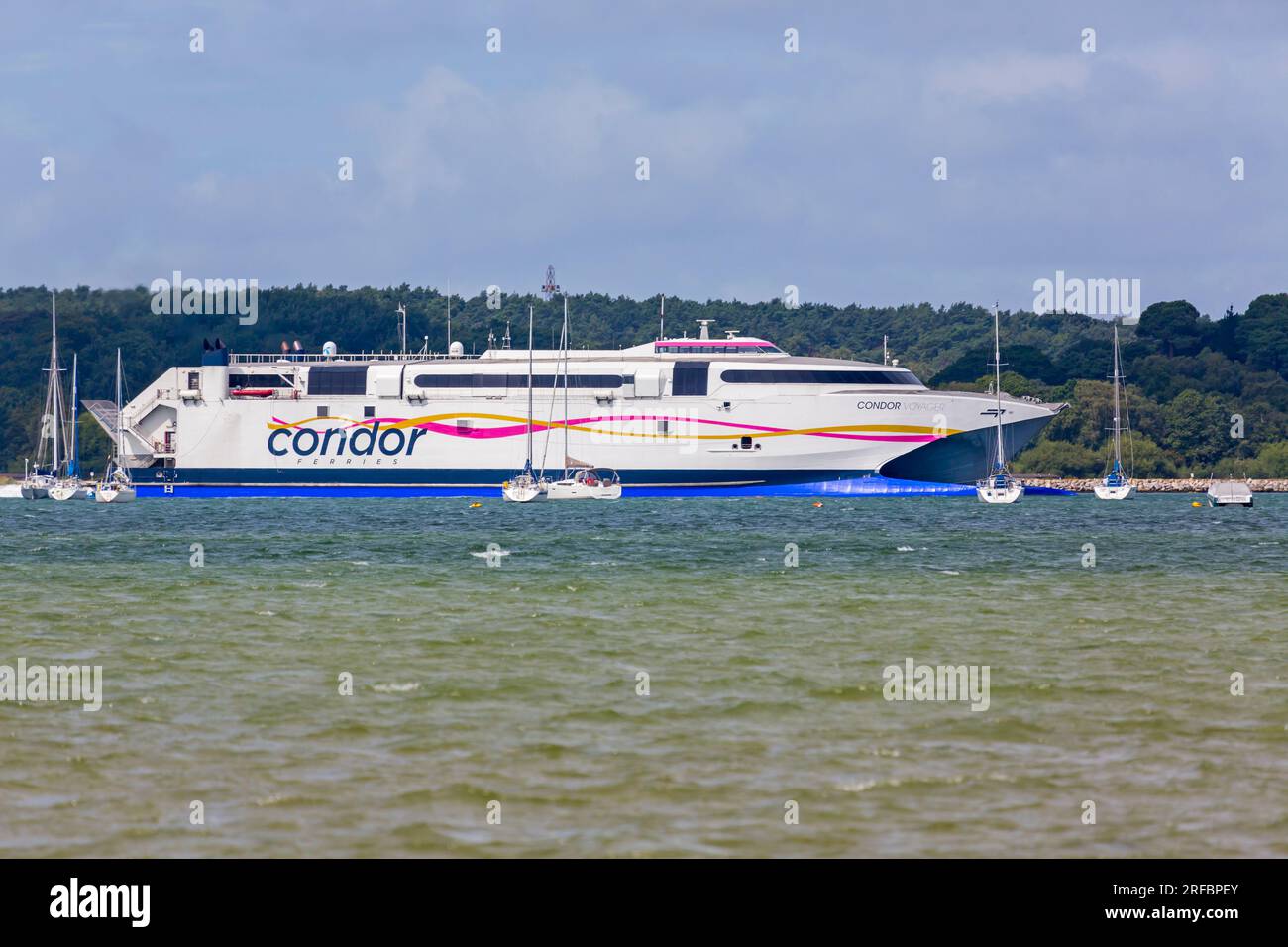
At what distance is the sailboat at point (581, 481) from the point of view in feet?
294

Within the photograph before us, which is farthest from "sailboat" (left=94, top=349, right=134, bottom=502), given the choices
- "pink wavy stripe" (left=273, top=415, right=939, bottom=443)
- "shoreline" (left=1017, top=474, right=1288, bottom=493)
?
"shoreline" (left=1017, top=474, right=1288, bottom=493)

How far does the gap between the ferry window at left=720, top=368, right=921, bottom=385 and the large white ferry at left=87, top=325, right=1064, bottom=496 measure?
0.35 feet

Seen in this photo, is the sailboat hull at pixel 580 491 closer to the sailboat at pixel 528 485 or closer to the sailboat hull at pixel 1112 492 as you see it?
the sailboat at pixel 528 485

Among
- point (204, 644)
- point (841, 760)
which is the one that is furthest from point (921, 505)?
point (841, 760)

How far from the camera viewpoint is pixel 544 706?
1984 centimetres

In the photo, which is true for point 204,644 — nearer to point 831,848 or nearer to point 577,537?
point 831,848

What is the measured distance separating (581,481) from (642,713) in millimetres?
71590

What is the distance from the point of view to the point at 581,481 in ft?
298

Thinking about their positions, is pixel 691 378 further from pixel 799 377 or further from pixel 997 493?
pixel 997 493

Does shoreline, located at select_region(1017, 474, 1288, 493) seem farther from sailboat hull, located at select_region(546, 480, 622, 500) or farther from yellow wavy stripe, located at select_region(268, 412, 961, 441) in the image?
sailboat hull, located at select_region(546, 480, 622, 500)

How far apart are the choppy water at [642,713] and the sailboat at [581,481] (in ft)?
147

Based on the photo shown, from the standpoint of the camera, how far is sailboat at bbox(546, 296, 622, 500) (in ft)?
294

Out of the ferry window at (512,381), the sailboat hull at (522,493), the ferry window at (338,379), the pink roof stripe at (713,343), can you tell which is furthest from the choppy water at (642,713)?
the ferry window at (338,379)

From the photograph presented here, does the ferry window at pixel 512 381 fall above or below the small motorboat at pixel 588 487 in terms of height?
above
